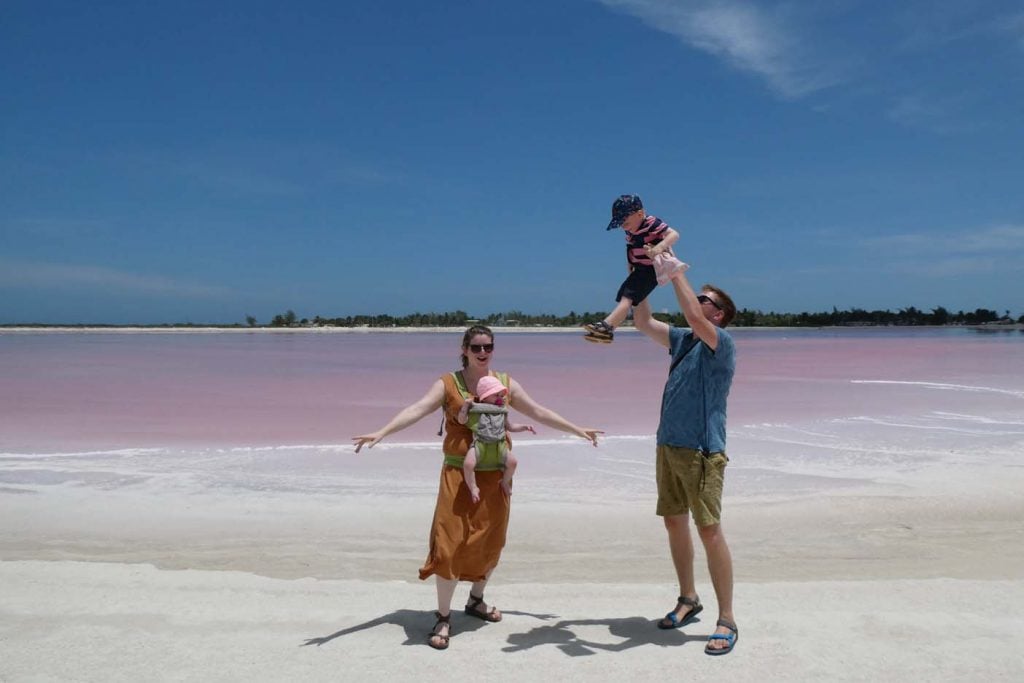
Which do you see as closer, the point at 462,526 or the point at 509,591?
the point at 462,526

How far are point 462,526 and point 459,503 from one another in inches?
4.9

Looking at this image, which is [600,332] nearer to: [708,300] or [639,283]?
[639,283]

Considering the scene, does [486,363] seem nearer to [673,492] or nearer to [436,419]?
[673,492]

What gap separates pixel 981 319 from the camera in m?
107

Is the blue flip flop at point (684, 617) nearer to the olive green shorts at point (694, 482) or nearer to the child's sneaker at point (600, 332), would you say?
the olive green shorts at point (694, 482)

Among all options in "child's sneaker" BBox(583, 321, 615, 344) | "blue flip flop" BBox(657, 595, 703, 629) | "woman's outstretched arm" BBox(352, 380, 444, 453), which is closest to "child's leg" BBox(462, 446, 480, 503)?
"woman's outstretched arm" BBox(352, 380, 444, 453)

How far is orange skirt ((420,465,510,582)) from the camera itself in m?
4.24

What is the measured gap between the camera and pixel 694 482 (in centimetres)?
412

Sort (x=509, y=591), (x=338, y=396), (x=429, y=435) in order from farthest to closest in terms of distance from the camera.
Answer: (x=338, y=396) → (x=429, y=435) → (x=509, y=591)

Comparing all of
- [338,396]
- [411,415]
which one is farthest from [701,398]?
[338,396]

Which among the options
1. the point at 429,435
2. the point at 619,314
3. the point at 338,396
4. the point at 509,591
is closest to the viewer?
the point at 619,314

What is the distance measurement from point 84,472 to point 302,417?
462 cm

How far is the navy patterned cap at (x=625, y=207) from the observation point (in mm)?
3928

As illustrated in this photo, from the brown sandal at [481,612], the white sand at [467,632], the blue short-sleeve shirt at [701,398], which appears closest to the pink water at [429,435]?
the white sand at [467,632]
